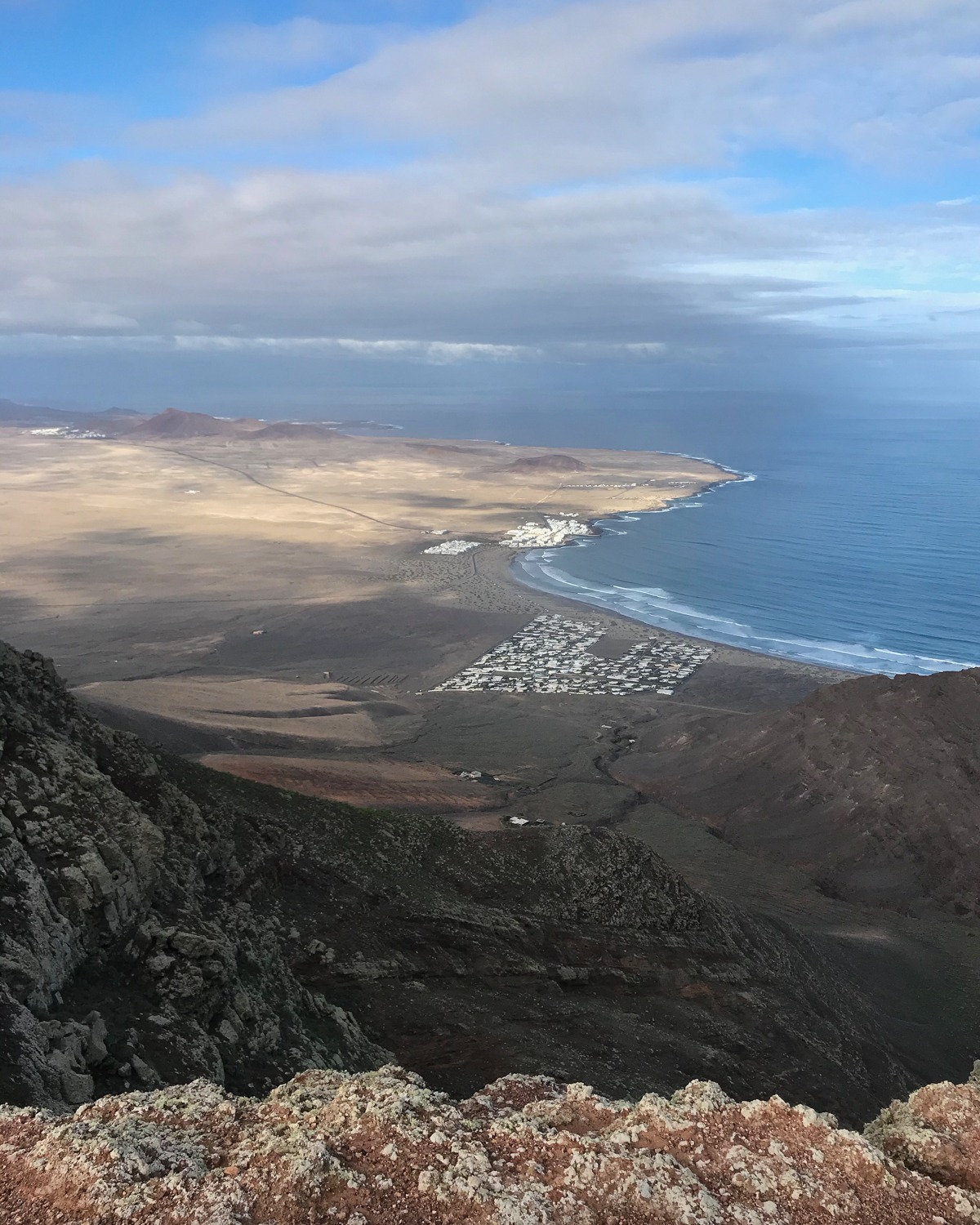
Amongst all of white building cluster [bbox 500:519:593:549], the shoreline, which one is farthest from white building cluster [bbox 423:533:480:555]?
the shoreline

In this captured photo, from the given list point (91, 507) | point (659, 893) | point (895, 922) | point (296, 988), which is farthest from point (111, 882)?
point (91, 507)

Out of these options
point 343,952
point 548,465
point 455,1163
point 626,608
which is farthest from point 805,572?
point 455,1163

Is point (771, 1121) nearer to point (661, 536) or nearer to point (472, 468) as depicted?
point (661, 536)

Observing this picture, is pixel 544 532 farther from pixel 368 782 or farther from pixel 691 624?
pixel 368 782

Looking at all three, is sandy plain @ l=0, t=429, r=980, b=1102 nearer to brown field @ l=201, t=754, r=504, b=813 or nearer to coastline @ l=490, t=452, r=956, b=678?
brown field @ l=201, t=754, r=504, b=813

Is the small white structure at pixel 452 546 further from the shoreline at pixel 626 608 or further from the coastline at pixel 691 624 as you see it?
the coastline at pixel 691 624

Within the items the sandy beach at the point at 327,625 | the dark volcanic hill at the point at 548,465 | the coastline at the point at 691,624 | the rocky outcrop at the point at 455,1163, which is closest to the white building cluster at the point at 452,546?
the sandy beach at the point at 327,625
